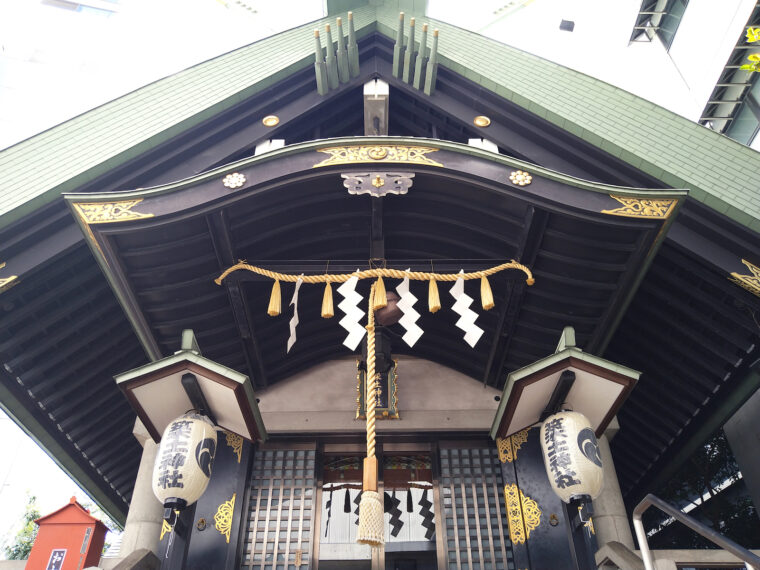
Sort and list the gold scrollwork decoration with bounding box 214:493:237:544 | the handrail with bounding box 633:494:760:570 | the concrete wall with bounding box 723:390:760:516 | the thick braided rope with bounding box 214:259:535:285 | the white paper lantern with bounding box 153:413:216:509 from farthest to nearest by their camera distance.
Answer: the concrete wall with bounding box 723:390:760:516
the thick braided rope with bounding box 214:259:535:285
the gold scrollwork decoration with bounding box 214:493:237:544
the white paper lantern with bounding box 153:413:216:509
the handrail with bounding box 633:494:760:570

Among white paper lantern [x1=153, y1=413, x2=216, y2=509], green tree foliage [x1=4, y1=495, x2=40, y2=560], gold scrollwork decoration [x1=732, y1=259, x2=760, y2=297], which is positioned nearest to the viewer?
white paper lantern [x1=153, y1=413, x2=216, y2=509]

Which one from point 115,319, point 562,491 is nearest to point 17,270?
point 115,319

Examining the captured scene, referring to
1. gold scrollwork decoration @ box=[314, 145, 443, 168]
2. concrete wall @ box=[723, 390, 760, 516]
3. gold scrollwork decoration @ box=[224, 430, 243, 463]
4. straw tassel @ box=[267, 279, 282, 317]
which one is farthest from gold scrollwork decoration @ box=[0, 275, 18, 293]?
concrete wall @ box=[723, 390, 760, 516]

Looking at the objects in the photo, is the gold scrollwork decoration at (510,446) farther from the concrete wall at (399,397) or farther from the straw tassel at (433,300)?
the straw tassel at (433,300)

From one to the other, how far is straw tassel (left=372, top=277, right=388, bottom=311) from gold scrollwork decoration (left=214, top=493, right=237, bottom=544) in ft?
8.61

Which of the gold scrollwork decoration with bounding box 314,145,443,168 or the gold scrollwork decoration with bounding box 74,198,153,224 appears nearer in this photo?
the gold scrollwork decoration with bounding box 74,198,153,224

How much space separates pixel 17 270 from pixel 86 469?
4.05 metres

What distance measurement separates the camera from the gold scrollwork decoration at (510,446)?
6785 millimetres

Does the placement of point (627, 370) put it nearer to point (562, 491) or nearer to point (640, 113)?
point (562, 491)

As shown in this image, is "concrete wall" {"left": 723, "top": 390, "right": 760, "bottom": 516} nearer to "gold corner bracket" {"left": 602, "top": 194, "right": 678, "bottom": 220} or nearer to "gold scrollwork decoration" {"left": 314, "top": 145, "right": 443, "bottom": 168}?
"gold corner bracket" {"left": 602, "top": 194, "right": 678, "bottom": 220}

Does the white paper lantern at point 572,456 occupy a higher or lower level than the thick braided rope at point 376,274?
lower

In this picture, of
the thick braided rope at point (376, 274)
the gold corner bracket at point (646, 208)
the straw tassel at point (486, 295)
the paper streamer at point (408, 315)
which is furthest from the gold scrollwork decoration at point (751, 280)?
the paper streamer at point (408, 315)

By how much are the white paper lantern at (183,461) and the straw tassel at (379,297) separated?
6.75 feet

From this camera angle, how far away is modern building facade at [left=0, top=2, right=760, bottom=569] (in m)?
5.82
